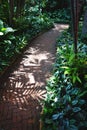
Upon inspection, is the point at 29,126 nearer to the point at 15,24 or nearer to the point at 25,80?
the point at 25,80

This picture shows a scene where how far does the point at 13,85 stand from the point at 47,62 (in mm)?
2449

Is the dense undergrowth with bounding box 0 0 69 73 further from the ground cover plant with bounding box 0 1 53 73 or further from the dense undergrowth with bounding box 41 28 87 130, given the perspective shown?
the dense undergrowth with bounding box 41 28 87 130

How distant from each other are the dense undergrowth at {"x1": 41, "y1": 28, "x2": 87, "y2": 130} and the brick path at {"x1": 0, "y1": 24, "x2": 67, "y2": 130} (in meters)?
0.38

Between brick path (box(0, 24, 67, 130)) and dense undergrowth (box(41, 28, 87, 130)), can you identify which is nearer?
dense undergrowth (box(41, 28, 87, 130))

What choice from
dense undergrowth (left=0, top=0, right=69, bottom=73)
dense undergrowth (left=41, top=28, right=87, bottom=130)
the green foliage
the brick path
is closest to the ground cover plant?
dense undergrowth (left=0, top=0, right=69, bottom=73)

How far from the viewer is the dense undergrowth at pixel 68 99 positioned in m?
4.03

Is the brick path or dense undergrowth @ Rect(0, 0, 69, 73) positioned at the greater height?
dense undergrowth @ Rect(0, 0, 69, 73)

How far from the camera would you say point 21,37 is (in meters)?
10.3

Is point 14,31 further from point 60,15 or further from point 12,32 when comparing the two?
point 60,15

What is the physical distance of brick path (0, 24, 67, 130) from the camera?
4738mm

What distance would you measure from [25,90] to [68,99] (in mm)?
1800

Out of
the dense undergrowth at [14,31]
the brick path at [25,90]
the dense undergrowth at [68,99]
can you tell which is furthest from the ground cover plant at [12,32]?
the dense undergrowth at [68,99]

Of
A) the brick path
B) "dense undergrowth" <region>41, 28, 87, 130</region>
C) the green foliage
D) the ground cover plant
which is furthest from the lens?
the green foliage

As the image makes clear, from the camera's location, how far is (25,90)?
6031mm
